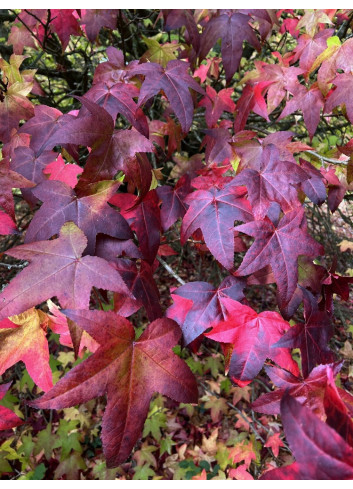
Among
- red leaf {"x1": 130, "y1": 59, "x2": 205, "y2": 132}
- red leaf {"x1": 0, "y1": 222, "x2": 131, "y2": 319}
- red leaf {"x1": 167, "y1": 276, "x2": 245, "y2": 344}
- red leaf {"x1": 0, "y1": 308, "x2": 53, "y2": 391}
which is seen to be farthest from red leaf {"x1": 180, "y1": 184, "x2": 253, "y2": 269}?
red leaf {"x1": 0, "y1": 308, "x2": 53, "y2": 391}

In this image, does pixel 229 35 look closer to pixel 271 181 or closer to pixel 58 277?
pixel 271 181

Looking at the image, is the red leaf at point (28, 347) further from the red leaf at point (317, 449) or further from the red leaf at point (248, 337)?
the red leaf at point (317, 449)

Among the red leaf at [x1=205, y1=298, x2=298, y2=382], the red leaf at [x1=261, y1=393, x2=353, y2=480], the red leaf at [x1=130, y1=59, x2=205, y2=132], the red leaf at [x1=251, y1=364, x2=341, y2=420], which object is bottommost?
the red leaf at [x1=205, y1=298, x2=298, y2=382]

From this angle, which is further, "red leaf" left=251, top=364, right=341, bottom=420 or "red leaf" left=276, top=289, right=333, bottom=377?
"red leaf" left=276, top=289, right=333, bottom=377

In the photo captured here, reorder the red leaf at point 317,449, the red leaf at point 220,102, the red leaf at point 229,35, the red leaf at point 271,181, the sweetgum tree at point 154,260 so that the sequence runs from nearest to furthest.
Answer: the red leaf at point 317,449, the sweetgum tree at point 154,260, the red leaf at point 271,181, the red leaf at point 229,35, the red leaf at point 220,102

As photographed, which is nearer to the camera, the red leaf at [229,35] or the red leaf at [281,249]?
the red leaf at [281,249]

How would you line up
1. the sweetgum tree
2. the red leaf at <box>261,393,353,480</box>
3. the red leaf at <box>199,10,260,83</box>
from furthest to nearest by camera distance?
1. the red leaf at <box>199,10,260,83</box>
2. the sweetgum tree
3. the red leaf at <box>261,393,353,480</box>

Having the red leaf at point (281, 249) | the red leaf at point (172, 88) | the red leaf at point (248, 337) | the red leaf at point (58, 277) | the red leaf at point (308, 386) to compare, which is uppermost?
the red leaf at point (172, 88)

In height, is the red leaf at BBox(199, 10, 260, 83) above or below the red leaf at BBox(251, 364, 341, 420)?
above

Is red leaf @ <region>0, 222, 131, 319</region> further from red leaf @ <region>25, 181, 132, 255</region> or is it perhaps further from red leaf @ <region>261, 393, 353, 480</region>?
red leaf @ <region>261, 393, 353, 480</region>

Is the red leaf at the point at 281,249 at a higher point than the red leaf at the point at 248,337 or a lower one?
higher

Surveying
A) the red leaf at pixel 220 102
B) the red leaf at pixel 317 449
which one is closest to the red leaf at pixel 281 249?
the red leaf at pixel 317 449

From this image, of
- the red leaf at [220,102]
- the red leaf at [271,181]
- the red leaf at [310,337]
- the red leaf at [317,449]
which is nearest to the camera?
the red leaf at [317,449]

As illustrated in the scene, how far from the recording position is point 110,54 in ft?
4.89
